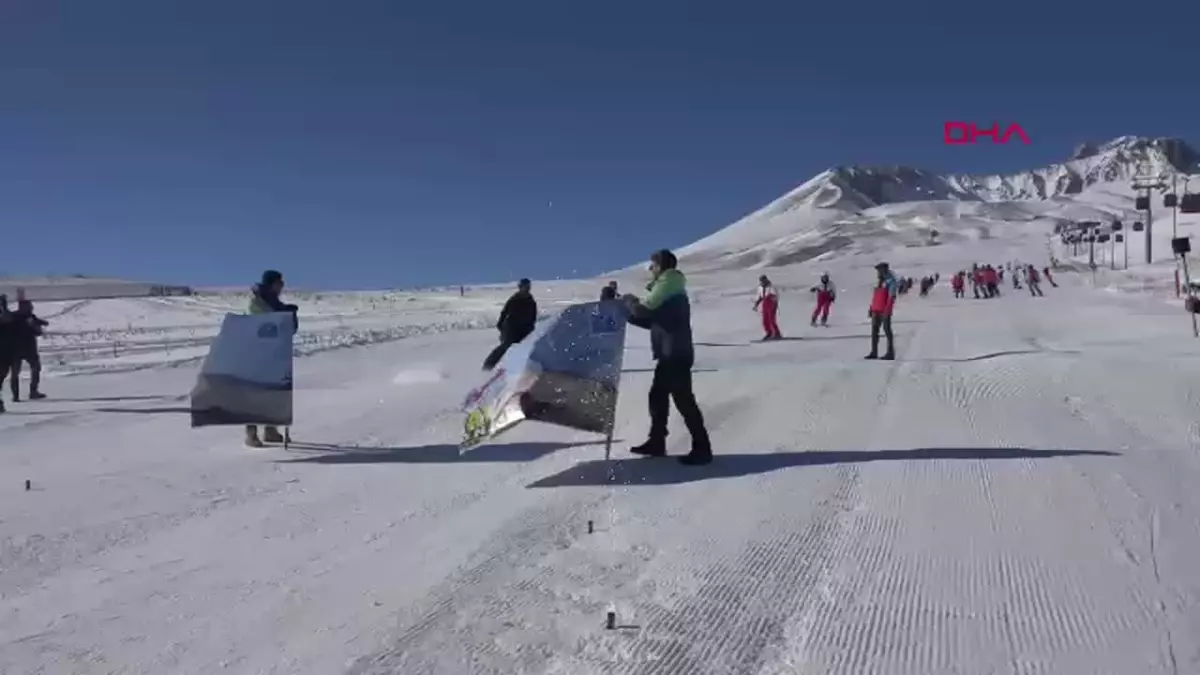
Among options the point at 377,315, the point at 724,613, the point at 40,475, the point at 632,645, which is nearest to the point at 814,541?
the point at 724,613

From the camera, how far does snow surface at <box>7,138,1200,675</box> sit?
4.41 metres

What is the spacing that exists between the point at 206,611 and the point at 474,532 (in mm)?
1776

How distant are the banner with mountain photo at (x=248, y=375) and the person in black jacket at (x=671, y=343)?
3.43 metres

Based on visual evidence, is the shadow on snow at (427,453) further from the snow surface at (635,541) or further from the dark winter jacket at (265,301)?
the dark winter jacket at (265,301)

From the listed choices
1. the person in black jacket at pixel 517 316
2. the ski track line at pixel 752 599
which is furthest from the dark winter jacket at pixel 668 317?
the person in black jacket at pixel 517 316

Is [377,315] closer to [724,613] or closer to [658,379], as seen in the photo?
[658,379]

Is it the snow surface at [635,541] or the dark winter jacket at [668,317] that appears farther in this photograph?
the dark winter jacket at [668,317]

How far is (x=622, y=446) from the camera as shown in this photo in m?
9.74

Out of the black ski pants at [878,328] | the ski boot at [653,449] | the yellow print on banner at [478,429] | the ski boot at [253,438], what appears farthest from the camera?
the black ski pants at [878,328]

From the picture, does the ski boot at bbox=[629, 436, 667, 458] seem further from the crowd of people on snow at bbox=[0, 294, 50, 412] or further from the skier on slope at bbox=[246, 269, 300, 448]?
the crowd of people on snow at bbox=[0, 294, 50, 412]

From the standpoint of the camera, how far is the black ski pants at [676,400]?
8.58 m

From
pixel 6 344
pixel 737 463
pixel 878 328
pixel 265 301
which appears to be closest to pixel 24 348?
pixel 6 344

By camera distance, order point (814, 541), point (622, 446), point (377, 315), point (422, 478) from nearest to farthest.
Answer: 1. point (814, 541)
2. point (422, 478)
3. point (622, 446)
4. point (377, 315)

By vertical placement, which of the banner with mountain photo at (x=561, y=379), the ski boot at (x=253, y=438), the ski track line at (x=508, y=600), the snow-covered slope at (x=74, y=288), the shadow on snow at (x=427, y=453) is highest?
the snow-covered slope at (x=74, y=288)
